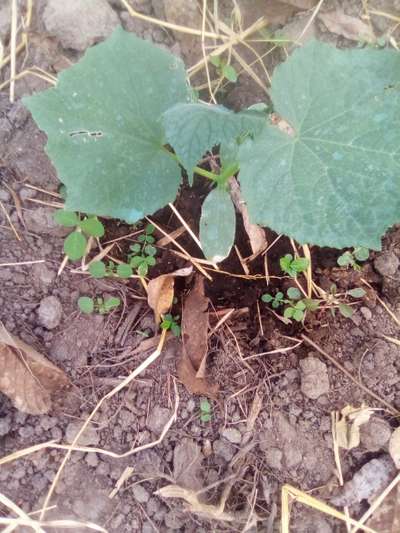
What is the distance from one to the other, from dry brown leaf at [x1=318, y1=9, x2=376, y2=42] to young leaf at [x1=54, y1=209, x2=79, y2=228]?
1.01m

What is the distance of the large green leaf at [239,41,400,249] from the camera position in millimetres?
1214

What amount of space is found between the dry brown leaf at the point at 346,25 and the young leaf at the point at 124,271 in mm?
1001

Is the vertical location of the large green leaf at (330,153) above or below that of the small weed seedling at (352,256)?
above

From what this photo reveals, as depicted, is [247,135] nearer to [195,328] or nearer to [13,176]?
[195,328]

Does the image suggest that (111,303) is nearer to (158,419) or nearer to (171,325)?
(171,325)

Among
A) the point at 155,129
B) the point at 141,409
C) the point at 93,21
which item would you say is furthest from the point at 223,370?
the point at 93,21

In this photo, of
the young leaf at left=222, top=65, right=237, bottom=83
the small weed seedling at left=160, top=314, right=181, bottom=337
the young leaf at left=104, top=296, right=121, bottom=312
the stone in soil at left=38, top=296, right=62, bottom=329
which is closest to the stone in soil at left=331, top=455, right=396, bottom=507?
the small weed seedling at left=160, top=314, right=181, bottom=337

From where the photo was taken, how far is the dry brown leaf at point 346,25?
5.57 ft

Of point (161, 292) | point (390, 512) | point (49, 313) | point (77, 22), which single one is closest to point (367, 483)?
point (390, 512)

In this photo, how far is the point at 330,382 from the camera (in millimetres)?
1553

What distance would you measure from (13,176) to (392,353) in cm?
124

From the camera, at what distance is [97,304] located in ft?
5.08

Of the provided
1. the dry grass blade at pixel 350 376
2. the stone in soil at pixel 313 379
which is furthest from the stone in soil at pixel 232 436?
the dry grass blade at pixel 350 376

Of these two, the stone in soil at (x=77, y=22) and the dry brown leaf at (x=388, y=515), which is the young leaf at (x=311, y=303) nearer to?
the dry brown leaf at (x=388, y=515)
